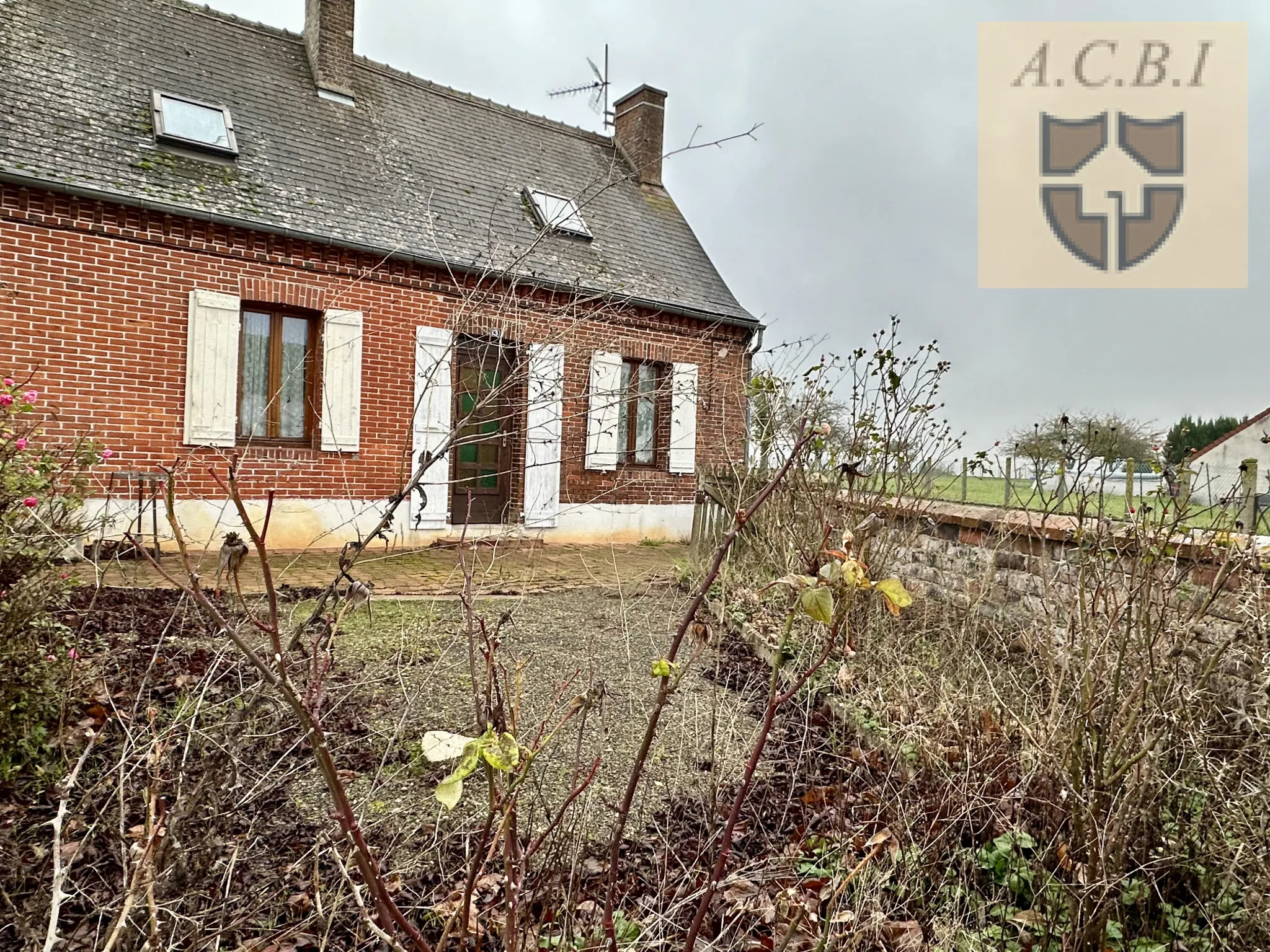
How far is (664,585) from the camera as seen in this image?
6883 millimetres

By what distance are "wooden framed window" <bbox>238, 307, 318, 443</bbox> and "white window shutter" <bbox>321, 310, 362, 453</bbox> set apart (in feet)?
0.84

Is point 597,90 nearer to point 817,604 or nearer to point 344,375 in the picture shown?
point 344,375

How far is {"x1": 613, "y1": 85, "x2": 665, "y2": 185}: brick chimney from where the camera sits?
42.2 feet

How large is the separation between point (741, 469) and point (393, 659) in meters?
3.67

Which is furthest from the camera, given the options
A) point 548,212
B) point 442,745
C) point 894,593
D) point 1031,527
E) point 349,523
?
point 548,212

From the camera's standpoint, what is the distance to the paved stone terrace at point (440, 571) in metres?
5.91

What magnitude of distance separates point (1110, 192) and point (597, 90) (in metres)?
6.53

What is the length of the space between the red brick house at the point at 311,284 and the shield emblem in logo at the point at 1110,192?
3.59 metres

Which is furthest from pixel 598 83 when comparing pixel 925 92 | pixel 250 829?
pixel 250 829

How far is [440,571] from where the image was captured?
24.4ft

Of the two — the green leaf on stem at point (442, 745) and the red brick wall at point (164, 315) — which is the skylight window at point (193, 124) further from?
the green leaf on stem at point (442, 745)

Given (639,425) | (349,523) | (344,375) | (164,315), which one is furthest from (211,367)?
(639,425)

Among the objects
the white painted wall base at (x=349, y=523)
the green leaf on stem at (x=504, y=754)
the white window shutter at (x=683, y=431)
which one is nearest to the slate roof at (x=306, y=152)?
the white window shutter at (x=683, y=431)

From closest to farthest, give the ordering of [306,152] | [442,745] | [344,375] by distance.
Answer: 1. [442,745]
2. [344,375]
3. [306,152]
